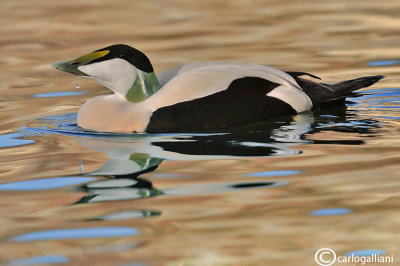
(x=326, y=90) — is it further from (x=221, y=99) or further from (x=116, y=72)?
(x=116, y=72)

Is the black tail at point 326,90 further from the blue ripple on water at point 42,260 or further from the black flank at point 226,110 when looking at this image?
the blue ripple on water at point 42,260

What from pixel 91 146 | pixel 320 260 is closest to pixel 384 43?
pixel 91 146

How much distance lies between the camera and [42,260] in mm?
4281

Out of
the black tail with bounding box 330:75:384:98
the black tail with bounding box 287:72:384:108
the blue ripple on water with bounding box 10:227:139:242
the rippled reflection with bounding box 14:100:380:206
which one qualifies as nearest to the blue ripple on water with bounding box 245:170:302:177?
the rippled reflection with bounding box 14:100:380:206

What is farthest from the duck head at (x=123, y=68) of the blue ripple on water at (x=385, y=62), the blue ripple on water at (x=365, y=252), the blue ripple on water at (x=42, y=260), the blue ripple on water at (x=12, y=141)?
the blue ripple on water at (x=385, y=62)

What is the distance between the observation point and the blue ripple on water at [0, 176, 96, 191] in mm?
5613

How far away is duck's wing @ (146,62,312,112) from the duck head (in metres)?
0.16

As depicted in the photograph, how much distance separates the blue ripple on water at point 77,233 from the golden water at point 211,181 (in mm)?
10

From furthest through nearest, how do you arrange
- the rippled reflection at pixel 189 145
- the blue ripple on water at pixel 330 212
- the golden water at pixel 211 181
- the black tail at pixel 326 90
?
the black tail at pixel 326 90
the rippled reflection at pixel 189 145
the blue ripple on water at pixel 330 212
the golden water at pixel 211 181

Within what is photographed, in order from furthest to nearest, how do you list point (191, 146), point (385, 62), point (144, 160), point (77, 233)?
point (385, 62) → point (191, 146) → point (144, 160) → point (77, 233)

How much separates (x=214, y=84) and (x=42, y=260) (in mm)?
2923

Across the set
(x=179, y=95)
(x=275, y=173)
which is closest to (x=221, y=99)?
(x=179, y=95)

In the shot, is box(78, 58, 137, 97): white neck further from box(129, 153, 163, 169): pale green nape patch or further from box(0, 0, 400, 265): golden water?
box(129, 153, 163, 169): pale green nape patch

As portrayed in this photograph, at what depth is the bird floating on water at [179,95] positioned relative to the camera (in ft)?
22.6
